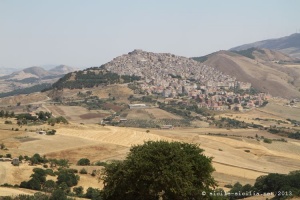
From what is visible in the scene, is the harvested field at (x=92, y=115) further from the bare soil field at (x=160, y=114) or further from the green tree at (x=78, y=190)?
the green tree at (x=78, y=190)

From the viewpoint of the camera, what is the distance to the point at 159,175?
98.6ft

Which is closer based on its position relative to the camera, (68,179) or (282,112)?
(68,179)

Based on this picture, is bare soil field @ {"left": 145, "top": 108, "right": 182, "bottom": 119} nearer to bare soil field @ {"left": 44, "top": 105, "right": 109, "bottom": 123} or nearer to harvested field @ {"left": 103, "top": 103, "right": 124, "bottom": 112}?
harvested field @ {"left": 103, "top": 103, "right": 124, "bottom": 112}

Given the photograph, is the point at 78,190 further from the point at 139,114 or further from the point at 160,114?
the point at 160,114

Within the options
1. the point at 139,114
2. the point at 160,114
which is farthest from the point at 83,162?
the point at 160,114

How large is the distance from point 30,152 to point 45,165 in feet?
50.3

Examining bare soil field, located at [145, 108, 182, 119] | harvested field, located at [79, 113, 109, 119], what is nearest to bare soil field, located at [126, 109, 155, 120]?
bare soil field, located at [145, 108, 182, 119]

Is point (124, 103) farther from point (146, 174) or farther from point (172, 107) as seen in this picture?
point (146, 174)

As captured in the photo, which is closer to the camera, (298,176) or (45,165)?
(298,176)

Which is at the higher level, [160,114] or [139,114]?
[139,114]

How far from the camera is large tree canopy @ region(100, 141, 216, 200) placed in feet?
97.6

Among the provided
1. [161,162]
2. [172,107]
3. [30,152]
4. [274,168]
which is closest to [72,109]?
[172,107]

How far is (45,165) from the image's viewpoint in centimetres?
6238

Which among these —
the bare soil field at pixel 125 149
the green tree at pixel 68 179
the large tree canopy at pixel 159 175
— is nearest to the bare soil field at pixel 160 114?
the bare soil field at pixel 125 149
